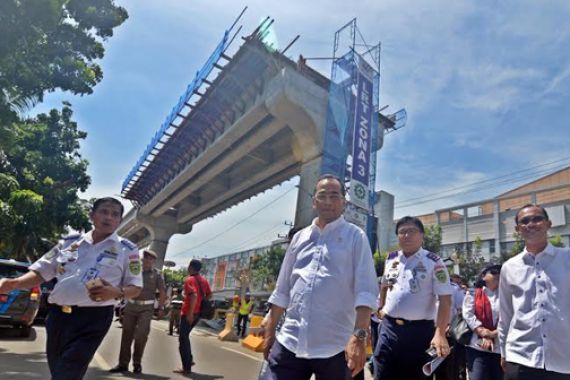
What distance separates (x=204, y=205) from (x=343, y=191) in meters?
33.6

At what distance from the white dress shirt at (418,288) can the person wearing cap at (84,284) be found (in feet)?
6.58

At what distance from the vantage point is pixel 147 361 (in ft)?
24.1

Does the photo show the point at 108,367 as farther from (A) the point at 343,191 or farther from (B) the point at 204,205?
(B) the point at 204,205

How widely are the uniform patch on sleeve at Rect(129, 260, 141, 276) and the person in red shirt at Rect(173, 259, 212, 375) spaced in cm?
373

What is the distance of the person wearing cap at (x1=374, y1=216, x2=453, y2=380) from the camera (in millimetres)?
3318

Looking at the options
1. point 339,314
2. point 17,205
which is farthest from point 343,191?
point 17,205

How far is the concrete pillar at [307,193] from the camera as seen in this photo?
19234mm

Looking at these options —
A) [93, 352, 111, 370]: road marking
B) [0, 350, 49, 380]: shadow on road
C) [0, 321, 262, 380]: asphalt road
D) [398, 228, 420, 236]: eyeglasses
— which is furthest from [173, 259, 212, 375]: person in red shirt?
[398, 228, 420, 236]: eyeglasses

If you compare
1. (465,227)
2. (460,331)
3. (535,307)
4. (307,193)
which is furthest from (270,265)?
(535,307)

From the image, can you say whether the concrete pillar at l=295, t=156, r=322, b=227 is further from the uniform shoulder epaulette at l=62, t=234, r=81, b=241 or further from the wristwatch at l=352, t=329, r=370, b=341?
the wristwatch at l=352, t=329, r=370, b=341

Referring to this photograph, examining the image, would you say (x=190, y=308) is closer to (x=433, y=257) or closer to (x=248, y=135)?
(x=433, y=257)

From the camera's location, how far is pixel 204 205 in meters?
35.6

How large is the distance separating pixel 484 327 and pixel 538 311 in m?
1.77

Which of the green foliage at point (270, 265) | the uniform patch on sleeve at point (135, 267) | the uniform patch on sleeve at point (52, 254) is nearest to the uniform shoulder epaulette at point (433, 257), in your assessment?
the uniform patch on sleeve at point (135, 267)
